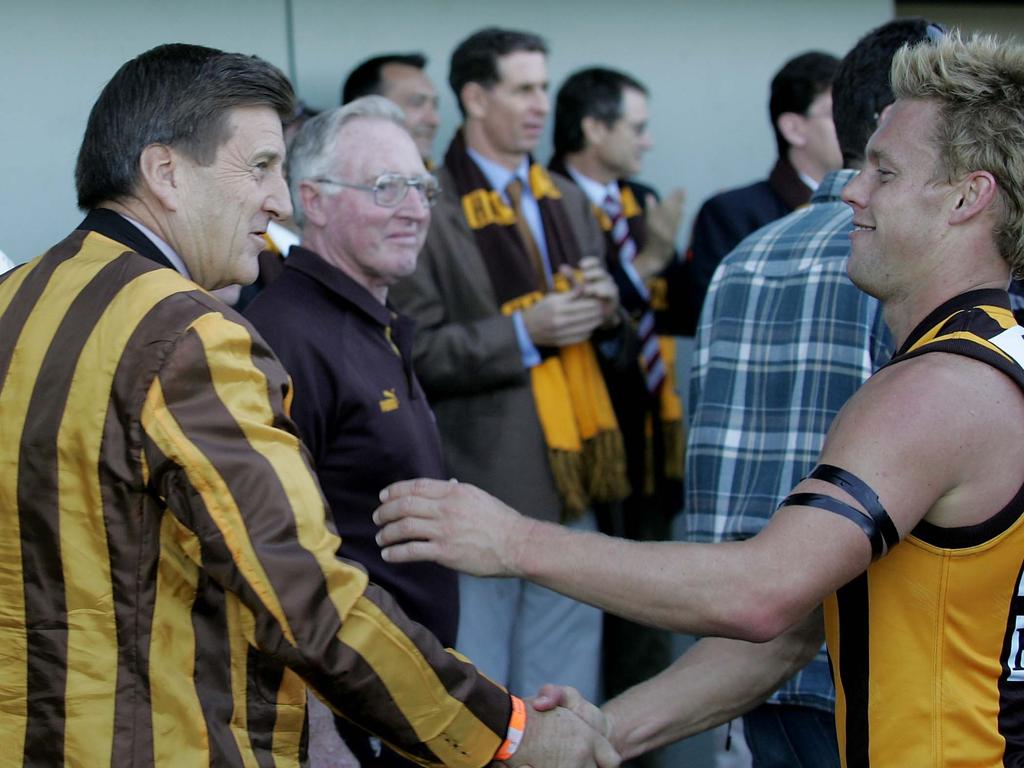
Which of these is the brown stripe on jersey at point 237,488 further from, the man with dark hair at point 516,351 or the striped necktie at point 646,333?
the striped necktie at point 646,333

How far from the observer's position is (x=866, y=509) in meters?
1.92

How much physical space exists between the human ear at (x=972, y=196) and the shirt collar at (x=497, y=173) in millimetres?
2380

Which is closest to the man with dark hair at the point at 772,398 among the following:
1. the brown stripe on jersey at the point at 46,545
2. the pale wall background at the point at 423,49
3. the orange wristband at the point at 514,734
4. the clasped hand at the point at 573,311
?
the orange wristband at the point at 514,734

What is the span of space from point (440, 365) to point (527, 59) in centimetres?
131

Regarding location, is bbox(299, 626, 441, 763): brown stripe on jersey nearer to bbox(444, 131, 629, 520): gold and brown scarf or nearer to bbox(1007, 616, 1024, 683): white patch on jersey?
bbox(1007, 616, 1024, 683): white patch on jersey

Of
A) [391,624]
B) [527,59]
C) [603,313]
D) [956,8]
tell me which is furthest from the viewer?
[956,8]

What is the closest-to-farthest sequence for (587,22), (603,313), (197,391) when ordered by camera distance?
(197,391) < (603,313) < (587,22)

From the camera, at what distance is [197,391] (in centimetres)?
187

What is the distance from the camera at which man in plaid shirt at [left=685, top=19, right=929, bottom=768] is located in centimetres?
278

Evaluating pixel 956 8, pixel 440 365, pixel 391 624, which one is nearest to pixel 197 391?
pixel 391 624

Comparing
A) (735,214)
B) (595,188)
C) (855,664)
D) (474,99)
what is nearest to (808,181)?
(735,214)

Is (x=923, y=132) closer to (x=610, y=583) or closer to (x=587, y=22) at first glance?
(x=610, y=583)

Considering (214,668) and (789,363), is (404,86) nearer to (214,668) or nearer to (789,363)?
(789,363)

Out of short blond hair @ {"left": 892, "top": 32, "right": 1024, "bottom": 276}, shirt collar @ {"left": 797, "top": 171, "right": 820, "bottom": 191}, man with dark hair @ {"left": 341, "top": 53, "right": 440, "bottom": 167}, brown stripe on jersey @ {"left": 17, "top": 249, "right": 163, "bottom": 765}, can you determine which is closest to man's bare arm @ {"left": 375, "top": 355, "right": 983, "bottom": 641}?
short blond hair @ {"left": 892, "top": 32, "right": 1024, "bottom": 276}
